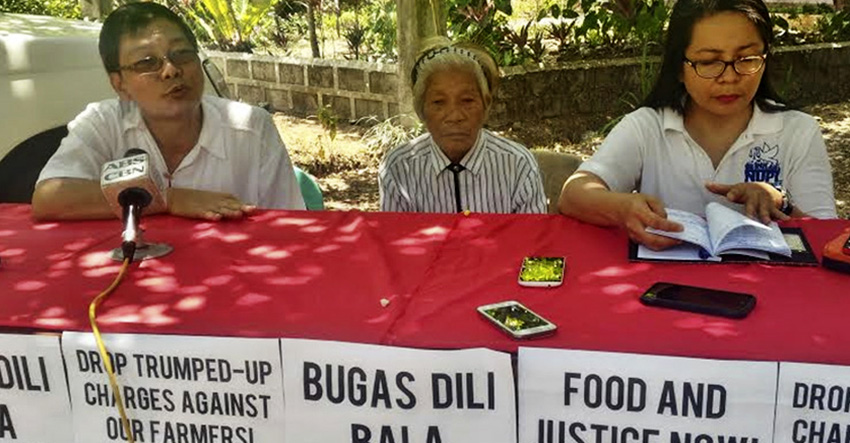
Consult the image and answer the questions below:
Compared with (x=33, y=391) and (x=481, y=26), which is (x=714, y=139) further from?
(x=481, y=26)

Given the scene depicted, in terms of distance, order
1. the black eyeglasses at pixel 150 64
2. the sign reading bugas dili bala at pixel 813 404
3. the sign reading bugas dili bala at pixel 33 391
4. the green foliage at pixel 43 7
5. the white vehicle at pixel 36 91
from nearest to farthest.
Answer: the sign reading bugas dili bala at pixel 813 404 → the sign reading bugas dili bala at pixel 33 391 → the black eyeglasses at pixel 150 64 → the white vehicle at pixel 36 91 → the green foliage at pixel 43 7

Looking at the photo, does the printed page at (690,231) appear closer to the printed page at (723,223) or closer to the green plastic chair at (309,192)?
the printed page at (723,223)

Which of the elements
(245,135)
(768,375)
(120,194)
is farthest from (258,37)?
(768,375)

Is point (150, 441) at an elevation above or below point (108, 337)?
below

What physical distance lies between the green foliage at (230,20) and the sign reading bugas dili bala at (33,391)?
8.25m

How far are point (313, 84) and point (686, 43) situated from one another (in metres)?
6.31

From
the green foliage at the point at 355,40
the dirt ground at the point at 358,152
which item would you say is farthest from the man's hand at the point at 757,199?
the green foliage at the point at 355,40

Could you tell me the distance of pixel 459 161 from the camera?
2.89m

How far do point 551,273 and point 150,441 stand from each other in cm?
92

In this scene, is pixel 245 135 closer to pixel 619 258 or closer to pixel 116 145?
pixel 116 145

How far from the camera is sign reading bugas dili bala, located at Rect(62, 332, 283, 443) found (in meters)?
1.56

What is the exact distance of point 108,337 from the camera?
160cm

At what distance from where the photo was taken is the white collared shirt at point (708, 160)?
91.0 inches

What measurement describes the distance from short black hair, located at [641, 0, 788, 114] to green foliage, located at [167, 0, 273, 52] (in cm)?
781
